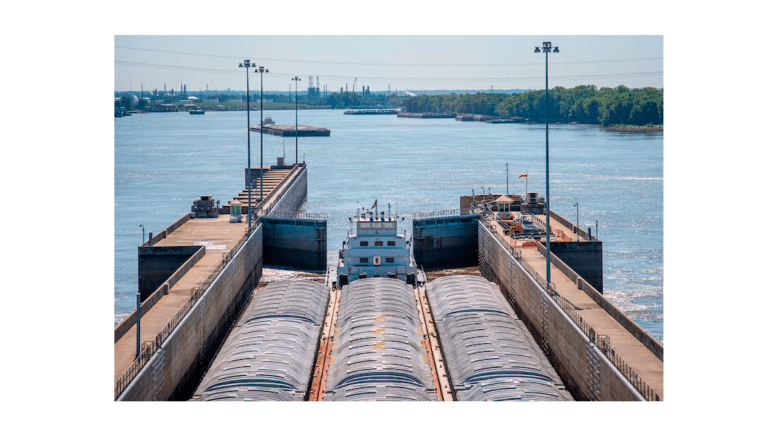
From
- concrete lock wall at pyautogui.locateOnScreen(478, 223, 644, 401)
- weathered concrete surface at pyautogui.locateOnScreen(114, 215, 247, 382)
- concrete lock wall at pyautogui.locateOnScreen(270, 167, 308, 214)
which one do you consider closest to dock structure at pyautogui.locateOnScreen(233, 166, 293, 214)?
concrete lock wall at pyautogui.locateOnScreen(270, 167, 308, 214)

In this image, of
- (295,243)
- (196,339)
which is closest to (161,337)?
(196,339)

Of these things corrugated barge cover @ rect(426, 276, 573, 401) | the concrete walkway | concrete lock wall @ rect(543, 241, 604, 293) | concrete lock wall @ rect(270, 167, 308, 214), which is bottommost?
corrugated barge cover @ rect(426, 276, 573, 401)

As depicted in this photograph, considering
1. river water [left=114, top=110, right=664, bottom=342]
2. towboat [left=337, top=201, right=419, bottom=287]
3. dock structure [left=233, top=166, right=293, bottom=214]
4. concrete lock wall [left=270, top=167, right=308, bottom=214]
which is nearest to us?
Result: towboat [left=337, top=201, right=419, bottom=287]

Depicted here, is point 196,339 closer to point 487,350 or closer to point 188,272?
point 188,272

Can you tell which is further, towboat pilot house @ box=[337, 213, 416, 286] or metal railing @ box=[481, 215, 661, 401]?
towboat pilot house @ box=[337, 213, 416, 286]

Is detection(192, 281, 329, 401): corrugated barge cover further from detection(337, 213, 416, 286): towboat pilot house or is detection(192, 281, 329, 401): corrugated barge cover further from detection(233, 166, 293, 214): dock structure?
detection(233, 166, 293, 214): dock structure
